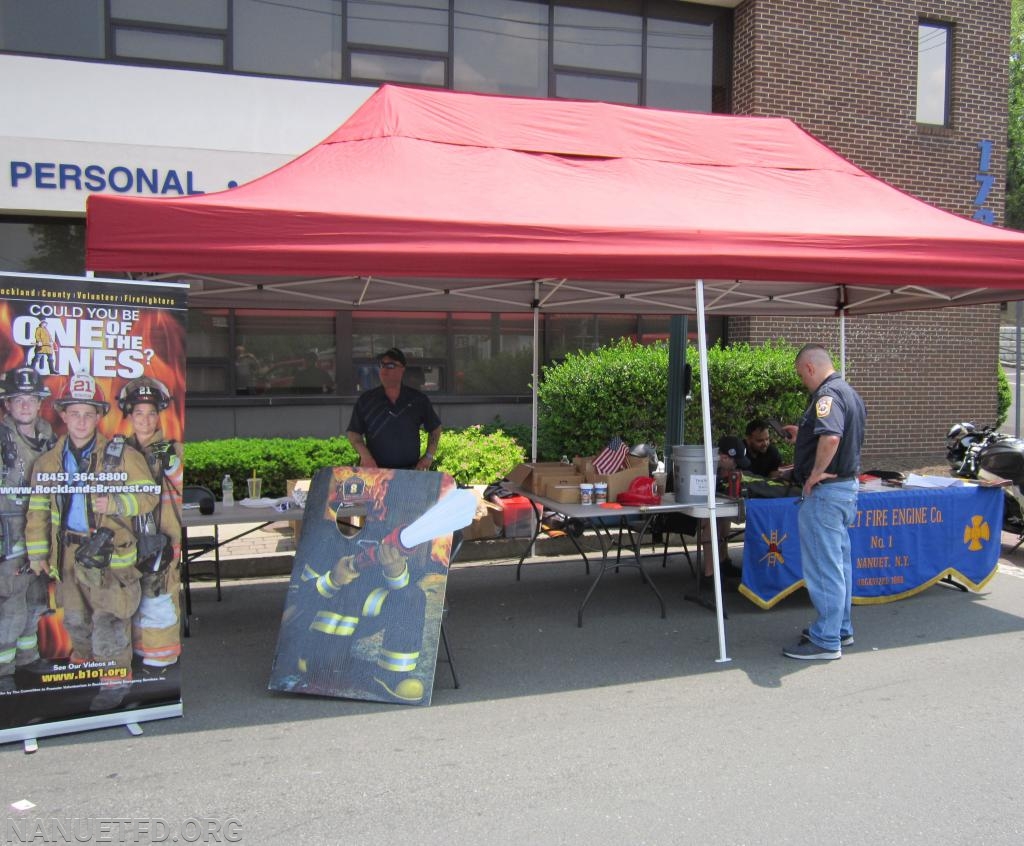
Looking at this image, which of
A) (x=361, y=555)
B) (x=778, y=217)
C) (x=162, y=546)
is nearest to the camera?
(x=162, y=546)

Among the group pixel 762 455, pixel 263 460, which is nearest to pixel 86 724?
pixel 263 460

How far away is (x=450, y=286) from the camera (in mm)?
7051


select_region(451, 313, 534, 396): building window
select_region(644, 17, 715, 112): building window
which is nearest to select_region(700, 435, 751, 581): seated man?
select_region(451, 313, 534, 396): building window

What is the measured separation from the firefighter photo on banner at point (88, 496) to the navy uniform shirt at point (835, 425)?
3470mm

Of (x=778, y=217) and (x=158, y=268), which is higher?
(x=778, y=217)

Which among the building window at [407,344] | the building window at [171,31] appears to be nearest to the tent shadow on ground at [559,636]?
the building window at [407,344]

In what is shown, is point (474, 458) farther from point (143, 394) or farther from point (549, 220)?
point (143, 394)

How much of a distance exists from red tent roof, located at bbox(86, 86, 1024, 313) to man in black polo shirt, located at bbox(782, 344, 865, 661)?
2.42 feet

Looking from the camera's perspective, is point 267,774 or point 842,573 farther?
point 842,573

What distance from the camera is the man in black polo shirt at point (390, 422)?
6.18m

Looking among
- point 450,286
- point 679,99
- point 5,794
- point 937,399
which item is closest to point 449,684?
point 5,794

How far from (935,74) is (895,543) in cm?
929

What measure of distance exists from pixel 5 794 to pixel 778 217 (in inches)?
200

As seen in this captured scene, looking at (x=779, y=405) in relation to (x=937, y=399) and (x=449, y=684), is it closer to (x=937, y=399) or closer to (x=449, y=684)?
(x=937, y=399)
